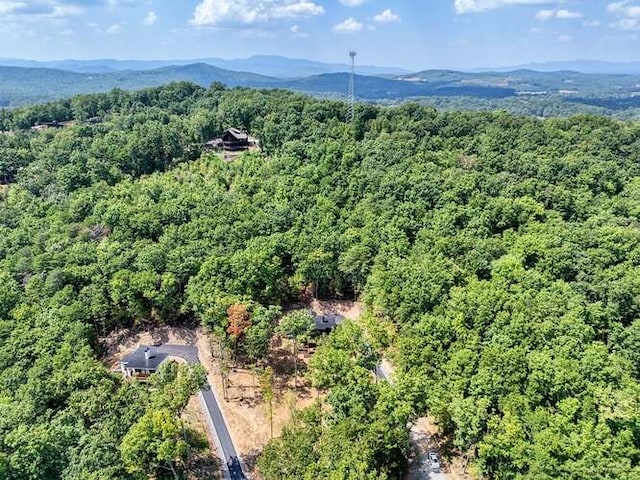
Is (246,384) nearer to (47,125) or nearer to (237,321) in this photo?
(237,321)

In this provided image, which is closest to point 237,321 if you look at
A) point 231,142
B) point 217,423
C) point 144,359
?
point 217,423

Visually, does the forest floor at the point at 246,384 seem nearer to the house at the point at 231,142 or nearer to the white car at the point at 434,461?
the white car at the point at 434,461

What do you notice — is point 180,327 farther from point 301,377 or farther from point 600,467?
point 600,467

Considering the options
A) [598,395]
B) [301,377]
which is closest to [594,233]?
[598,395]

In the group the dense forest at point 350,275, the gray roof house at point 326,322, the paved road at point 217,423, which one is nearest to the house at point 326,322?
the gray roof house at point 326,322

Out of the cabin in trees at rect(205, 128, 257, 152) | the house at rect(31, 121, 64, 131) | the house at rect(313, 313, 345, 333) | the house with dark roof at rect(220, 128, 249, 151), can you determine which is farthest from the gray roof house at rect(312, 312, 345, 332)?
the house at rect(31, 121, 64, 131)

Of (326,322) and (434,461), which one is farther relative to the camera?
(326,322)
